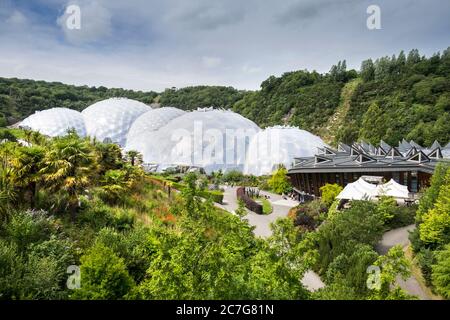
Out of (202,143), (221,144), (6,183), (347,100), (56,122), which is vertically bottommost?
(6,183)

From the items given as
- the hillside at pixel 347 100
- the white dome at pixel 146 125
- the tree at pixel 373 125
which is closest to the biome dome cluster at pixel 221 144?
the white dome at pixel 146 125

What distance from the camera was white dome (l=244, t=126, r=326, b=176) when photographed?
4898 centimetres

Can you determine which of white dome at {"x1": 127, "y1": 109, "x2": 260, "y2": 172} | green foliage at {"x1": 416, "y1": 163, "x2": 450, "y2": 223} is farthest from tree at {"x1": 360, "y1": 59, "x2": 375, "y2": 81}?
green foliage at {"x1": 416, "y1": 163, "x2": 450, "y2": 223}

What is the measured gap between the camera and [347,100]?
85.2 metres

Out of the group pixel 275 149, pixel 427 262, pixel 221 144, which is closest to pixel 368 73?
pixel 275 149

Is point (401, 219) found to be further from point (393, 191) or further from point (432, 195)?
point (432, 195)

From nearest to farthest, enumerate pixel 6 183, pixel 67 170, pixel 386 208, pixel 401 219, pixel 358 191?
pixel 6 183 < pixel 67 170 < pixel 386 208 < pixel 401 219 < pixel 358 191

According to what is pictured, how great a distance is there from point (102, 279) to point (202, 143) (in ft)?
143

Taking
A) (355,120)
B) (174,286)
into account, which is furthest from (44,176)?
(355,120)

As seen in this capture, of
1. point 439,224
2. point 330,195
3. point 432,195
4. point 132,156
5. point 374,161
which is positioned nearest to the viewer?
point 439,224

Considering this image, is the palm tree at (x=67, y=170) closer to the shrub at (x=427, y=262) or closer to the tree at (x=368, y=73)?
the shrub at (x=427, y=262)

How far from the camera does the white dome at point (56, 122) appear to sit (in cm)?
6294

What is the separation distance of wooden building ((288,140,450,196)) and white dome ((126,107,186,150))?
26.4m
